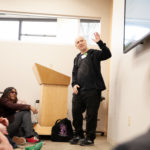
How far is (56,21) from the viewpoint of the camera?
4387mm

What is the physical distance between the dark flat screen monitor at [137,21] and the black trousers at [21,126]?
61.9 inches

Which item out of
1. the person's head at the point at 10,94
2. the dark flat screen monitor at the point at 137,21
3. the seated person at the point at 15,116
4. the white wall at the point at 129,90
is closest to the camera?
the dark flat screen monitor at the point at 137,21

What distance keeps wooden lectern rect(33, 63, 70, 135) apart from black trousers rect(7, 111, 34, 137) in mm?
239

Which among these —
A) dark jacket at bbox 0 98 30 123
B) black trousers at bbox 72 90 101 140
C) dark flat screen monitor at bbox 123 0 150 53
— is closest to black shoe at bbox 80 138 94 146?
black trousers at bbox 72 90 101 140

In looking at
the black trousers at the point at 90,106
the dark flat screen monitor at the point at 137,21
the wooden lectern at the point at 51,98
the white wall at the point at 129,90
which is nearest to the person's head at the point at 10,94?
the wooden lectern at the point at 51,98

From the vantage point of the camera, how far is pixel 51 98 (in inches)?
124

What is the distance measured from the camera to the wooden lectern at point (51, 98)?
3.07 m

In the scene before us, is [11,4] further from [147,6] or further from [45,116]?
[147,6]

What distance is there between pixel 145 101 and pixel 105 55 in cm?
115

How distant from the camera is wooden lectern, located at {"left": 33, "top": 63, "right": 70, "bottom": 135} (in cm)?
307

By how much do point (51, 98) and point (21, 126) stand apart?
546 mm

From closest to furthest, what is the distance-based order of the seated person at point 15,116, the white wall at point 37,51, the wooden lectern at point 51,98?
the seated person at point 15,116 → the wooden lectern at point 51,98 → the white wall at point 37,51

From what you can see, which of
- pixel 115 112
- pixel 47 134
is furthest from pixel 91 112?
pixel 47 134

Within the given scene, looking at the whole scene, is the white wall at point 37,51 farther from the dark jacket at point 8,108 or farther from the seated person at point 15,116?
the dark jacket at point 8,108
